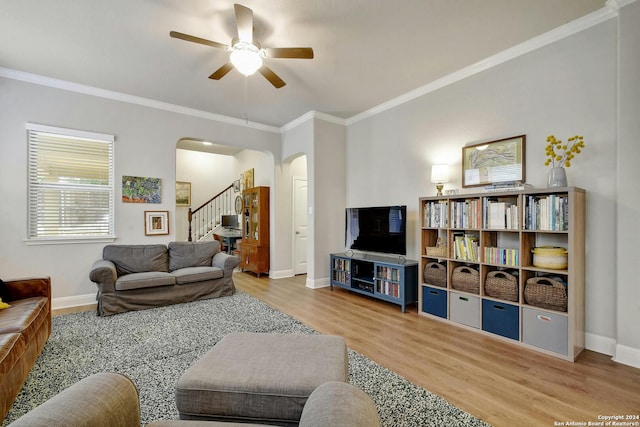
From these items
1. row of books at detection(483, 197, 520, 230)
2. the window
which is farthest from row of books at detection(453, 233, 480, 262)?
the window

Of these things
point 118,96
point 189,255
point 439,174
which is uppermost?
point 118,96

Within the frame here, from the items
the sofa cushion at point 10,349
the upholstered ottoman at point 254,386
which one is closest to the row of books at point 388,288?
the upholstered ottoman at point 254,386

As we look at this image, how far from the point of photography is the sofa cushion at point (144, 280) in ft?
11.2

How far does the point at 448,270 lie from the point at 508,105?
1.86m

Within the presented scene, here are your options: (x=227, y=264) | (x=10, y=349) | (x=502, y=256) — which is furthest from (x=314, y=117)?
(x=10, y=349)

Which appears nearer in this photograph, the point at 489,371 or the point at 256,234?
the point at 489,371

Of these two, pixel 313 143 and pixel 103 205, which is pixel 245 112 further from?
pixel 103 205

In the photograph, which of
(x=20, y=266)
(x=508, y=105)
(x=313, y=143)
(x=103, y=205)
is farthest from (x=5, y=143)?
(x=508, y=105)

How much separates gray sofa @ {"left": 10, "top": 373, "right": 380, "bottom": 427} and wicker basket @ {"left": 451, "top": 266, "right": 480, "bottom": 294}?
2.46 metres

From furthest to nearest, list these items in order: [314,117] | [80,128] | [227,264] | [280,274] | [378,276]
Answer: [280,274] < [314,117] < [227,264] < [378,276] < [80,128]

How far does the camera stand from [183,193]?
8.06 m

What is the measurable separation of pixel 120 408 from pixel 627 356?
3.34 metres

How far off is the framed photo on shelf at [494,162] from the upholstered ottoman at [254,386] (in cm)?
267

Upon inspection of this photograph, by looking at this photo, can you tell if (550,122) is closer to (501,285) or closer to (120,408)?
(501,285)
